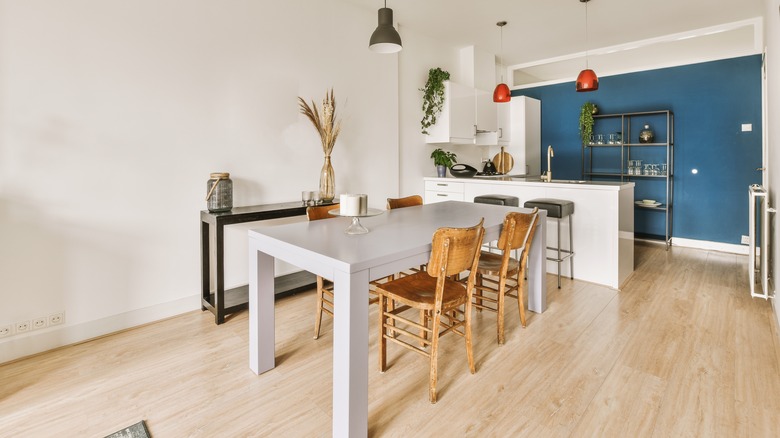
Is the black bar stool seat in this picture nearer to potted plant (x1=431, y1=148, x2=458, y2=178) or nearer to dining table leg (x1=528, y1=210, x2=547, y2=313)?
potted plant (x1=431, y1=148, x2=458, y2=178)

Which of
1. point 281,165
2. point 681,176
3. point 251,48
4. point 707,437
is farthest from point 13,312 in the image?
point 681,176

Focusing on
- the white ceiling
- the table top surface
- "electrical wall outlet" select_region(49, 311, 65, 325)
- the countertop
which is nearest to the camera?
the table top surface

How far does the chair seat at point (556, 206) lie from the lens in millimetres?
3541

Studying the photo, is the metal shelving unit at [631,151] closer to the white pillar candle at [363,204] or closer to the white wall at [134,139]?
the white wall at [134,139]

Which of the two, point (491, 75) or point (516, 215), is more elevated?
point (491, 75)

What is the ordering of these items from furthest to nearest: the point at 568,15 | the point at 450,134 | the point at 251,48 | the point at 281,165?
the point at 450,134, the point at 568,15, the point at 281,165, the point at 251,48

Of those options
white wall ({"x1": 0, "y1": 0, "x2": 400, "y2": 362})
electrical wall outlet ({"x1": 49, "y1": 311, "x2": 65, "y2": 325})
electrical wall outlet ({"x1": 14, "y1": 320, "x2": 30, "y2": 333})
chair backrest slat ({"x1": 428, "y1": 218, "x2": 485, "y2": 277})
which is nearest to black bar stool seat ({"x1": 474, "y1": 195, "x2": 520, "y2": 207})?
white wall ({"x1": 0, "y1": 0, "x2": 400, "y2": 362})

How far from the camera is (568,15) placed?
4.32 metres

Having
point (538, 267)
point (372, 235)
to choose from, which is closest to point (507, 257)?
point (538, 267)

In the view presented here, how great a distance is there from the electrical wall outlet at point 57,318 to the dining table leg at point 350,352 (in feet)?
6.70

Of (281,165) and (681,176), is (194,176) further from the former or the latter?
(681,176)

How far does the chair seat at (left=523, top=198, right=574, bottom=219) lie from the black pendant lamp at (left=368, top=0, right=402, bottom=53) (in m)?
1.95

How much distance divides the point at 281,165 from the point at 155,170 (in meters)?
0.99

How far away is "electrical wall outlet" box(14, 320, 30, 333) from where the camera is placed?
233cm
